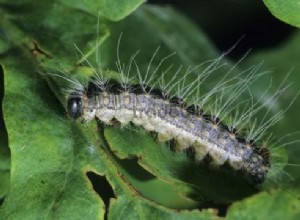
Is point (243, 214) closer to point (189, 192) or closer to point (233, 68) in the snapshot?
point (189, 192)

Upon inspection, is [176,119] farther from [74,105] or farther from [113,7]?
[113,7]

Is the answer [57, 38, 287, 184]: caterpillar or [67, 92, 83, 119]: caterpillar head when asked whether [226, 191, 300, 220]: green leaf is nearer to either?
[57, 38, 287, 184]: caterpillar

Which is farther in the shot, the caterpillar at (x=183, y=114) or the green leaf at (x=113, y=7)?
the caterpillar at (x=183, y=114)

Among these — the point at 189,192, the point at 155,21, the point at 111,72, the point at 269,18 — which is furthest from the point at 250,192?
the point at 269,18

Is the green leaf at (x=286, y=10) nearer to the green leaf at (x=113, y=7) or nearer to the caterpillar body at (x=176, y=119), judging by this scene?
the green leaf at (x=113, y=7)

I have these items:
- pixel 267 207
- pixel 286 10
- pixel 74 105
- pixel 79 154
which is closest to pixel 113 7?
pixel 74 105

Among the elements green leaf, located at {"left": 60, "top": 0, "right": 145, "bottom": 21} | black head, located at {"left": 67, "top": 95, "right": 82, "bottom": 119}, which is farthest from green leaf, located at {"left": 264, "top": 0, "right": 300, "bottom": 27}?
black head, located at {"left": 67, "top": 95, "right": 82, "bottom": 119}

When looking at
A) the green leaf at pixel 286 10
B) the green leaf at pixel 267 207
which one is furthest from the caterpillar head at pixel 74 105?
the green leaf at pixel 286 10
